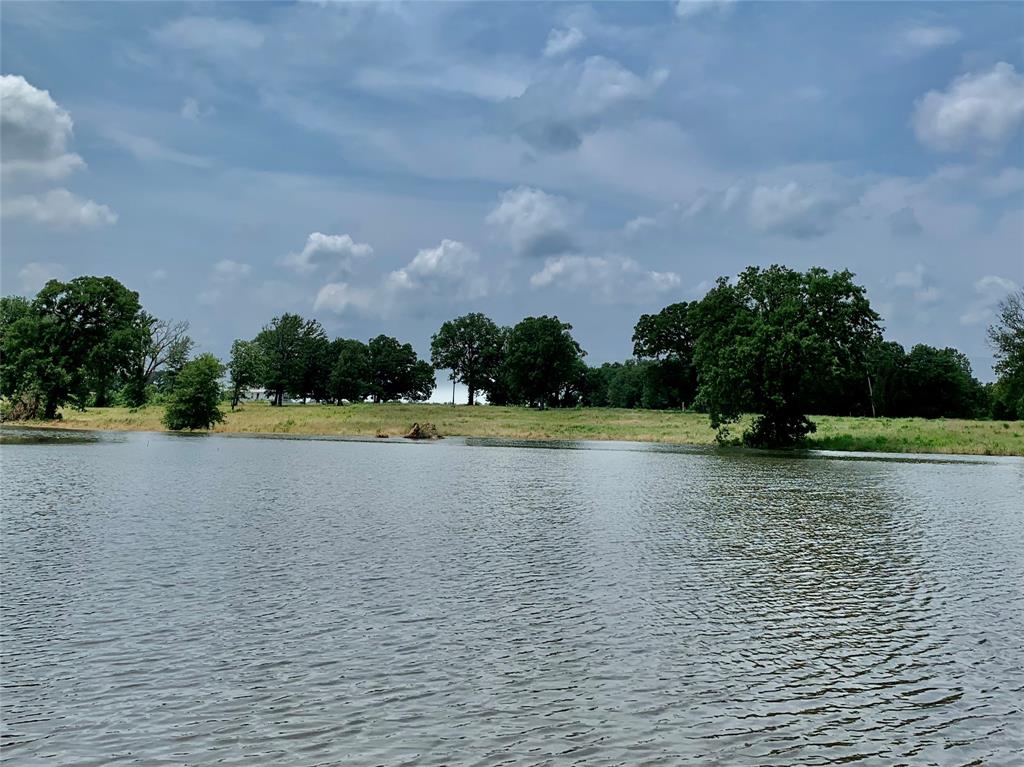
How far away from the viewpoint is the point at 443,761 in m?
7.26

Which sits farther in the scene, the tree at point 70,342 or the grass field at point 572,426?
the tree at point 70,342

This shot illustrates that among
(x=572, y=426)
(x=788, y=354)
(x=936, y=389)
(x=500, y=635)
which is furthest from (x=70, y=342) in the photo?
(x=936, y=389)

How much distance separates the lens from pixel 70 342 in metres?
94.2

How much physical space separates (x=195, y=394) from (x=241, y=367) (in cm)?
2716

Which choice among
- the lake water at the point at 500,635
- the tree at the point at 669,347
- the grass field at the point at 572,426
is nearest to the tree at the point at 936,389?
the tree at the point at 669,347

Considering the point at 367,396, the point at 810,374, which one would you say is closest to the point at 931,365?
the point at 810,374

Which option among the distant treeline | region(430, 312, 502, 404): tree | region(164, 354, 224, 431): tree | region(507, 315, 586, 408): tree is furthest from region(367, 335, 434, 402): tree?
region(164, 354, 224, 431): tree

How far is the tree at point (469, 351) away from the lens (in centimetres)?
15588

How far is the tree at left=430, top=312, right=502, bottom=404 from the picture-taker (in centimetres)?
15588

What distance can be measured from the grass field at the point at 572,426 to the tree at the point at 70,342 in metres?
4.21

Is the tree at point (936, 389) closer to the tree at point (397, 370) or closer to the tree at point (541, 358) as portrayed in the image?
the tree at point (541, 358)

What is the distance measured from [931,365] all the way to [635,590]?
14278 cm

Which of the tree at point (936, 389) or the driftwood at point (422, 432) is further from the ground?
the tree at point (936, 389)

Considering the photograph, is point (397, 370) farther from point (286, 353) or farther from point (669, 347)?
point (669, 347)
